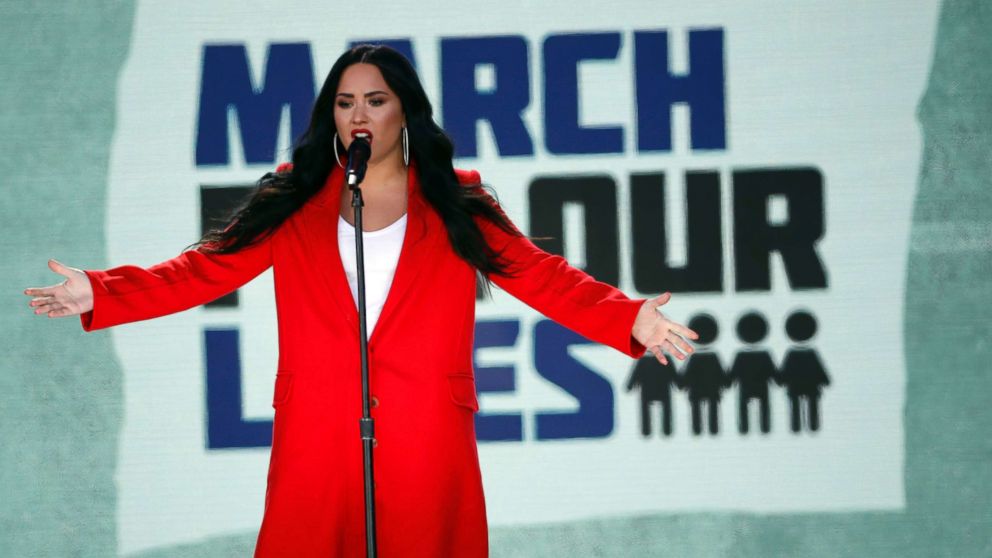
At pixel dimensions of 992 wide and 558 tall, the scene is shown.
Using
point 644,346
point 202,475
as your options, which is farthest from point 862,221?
point 202,475

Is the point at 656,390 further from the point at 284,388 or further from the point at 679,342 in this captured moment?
the point at 284,388

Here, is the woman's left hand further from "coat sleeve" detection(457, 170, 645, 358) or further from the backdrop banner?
the backdrop banner

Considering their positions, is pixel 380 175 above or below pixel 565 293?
above

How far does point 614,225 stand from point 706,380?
63 centimetres

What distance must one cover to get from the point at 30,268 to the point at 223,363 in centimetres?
75

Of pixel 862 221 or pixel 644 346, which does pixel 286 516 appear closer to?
pixel 644 346

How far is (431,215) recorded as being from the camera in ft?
8.05

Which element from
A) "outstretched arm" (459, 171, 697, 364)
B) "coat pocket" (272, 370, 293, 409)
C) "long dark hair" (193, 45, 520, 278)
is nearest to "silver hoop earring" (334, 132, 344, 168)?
"long dark hair" (193, 45, 520, 278)

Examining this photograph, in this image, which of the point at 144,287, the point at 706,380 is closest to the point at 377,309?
the point at 144,287

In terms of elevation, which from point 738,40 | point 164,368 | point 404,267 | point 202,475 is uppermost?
point 738,40

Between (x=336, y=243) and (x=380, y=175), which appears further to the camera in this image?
Answer: (x=380, y=175)

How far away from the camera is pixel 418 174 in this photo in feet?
8.31

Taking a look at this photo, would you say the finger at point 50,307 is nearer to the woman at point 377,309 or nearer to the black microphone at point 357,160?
the woman at point 377,309

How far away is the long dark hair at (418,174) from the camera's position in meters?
2.43
